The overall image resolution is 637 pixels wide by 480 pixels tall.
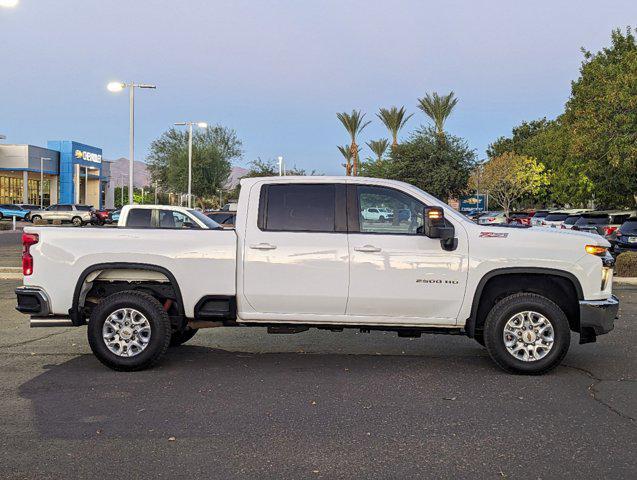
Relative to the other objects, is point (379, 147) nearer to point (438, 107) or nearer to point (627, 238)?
point (438, 107)

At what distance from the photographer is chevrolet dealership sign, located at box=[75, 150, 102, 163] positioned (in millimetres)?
81250

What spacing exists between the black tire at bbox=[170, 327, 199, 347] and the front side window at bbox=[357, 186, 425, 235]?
262 cm

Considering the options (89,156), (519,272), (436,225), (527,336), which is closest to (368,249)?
(436,225)

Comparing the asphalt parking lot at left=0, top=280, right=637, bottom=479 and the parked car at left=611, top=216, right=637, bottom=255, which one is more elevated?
the parked car at left=611, top=216, right=637, bottom=255

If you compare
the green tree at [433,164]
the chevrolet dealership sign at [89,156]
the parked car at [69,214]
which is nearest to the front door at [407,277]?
the green tree at [433,164]

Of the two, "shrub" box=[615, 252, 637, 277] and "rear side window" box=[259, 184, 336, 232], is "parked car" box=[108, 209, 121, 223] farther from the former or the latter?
"rear side window" box=[259, 184, 336, 232]

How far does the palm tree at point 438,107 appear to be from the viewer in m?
52.6

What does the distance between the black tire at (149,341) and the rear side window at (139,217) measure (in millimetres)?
8148

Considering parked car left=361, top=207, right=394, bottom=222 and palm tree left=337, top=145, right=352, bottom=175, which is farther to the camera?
palm tree left=337, top=145, right=352, bottom=175

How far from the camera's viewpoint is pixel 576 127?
32.9 metres

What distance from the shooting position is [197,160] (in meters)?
57.4

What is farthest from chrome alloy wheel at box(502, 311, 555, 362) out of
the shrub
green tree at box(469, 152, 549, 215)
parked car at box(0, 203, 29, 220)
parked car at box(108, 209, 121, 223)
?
parked car at box(0, 203, 29, 220)

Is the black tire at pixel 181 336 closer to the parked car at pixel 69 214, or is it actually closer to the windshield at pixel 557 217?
the windshield at pixel 557 217

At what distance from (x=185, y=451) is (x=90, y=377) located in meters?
2.51
